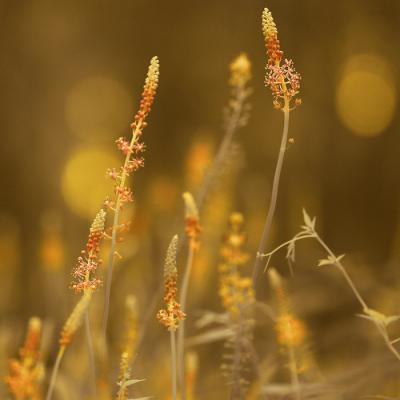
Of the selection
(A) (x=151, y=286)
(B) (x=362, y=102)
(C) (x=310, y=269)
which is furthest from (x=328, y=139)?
(A) (x=151, y=286)

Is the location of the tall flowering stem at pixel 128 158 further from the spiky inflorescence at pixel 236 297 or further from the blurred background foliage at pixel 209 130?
the blurred background foliage at pixel 209 130

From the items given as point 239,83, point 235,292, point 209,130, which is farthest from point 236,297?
point 209,130

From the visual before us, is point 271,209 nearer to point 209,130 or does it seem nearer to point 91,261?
point 91,261

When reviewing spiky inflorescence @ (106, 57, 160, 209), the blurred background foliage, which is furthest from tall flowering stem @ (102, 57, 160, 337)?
the blurred background foliage

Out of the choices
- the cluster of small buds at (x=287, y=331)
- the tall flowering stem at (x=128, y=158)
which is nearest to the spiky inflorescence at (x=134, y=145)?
the tall flowering stem at (x=128, y=158)

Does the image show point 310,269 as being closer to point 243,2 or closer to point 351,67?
point 351,67

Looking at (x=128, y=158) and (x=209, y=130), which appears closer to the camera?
(x=128, y=158)
